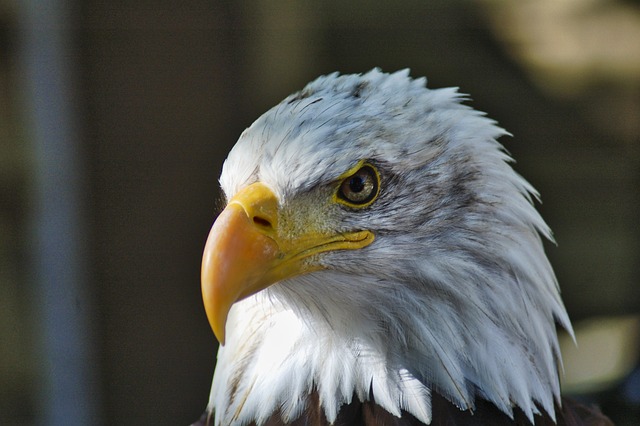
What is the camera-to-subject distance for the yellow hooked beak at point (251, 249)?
1.18 meters

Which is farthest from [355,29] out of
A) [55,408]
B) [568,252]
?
[55,408]

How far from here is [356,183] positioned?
1288 millimetres

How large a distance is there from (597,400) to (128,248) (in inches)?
71.4

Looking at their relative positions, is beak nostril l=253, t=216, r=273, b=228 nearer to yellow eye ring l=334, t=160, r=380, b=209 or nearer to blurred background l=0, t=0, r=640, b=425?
yellow eye ring l=334, t=160, r=380, b=209

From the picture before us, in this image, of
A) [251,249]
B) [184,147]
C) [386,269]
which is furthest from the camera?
[184,147]

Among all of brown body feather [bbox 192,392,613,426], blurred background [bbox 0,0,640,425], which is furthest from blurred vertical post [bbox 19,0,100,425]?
brown body feather [bbox 192,392,613,426]

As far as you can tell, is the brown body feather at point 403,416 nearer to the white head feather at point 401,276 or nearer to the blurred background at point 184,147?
the white head feather at point 401,276

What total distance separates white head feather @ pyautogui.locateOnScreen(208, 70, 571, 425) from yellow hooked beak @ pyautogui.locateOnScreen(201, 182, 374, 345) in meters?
0.02

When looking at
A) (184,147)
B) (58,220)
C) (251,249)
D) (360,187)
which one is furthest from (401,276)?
(58,220)

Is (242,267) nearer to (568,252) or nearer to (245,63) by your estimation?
(245,63)

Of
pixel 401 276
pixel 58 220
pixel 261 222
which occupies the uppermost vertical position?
pixel 261 222

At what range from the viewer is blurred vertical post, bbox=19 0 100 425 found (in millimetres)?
3012

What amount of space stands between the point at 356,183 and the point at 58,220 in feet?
6.95

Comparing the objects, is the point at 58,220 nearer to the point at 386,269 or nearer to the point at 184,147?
the point at 184,147
